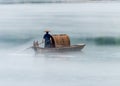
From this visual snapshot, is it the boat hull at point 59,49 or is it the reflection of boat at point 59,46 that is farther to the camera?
the reflection of boat at point 59,46

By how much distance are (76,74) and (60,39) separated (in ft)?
26.5

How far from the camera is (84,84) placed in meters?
16.6

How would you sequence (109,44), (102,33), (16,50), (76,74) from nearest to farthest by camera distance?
(76,74), (16,50), (109,44), (102,33)

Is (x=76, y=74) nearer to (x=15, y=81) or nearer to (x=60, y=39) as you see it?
(x=15, y=81)

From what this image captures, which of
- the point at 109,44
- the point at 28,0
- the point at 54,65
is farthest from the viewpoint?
the point at 28,0

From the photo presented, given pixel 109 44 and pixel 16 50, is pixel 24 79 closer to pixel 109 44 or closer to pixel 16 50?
pixel 16 50

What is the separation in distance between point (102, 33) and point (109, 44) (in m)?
7.99

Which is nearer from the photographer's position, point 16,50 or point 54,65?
point 54,65

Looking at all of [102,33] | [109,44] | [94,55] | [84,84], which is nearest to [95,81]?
[84,84]

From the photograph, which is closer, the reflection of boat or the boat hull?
the boat hull

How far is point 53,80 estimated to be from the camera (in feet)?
57.2

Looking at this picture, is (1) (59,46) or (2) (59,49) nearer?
A: (2) (59,49)

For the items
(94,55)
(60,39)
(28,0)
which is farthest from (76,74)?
(28,0)

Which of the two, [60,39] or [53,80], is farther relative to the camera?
[60,39]
